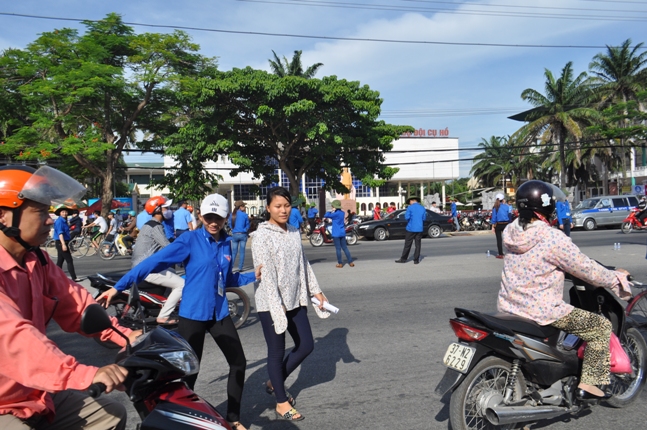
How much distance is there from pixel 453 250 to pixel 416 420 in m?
13.1

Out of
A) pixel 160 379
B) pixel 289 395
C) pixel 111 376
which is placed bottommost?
pixel 289 395

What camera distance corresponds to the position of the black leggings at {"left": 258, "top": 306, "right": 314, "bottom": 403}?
13.3 ft

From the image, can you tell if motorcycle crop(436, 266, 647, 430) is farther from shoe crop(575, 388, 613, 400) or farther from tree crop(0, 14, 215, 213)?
tree crop(0, 14, 215, 213)

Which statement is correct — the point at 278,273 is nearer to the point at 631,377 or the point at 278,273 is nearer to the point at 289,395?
the point at 289,395

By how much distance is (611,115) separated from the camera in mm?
36656

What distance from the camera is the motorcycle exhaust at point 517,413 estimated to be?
3305 millimetres

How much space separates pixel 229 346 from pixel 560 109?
133 ft

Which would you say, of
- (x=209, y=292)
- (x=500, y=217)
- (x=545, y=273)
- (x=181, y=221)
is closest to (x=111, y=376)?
(x=209, y=292)

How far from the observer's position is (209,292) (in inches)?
151

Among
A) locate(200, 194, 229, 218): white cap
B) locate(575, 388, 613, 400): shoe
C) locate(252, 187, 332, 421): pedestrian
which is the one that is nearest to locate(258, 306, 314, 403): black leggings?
locate(252, 187, 332, 421): pedestrian

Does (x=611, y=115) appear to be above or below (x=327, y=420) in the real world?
above

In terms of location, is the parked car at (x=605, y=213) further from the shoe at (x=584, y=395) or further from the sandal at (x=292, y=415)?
the sandal at (x=292, y=415)

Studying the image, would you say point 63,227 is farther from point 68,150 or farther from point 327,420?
point 68,150

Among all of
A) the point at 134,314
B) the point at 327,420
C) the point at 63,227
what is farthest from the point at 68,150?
the point at 327,420
